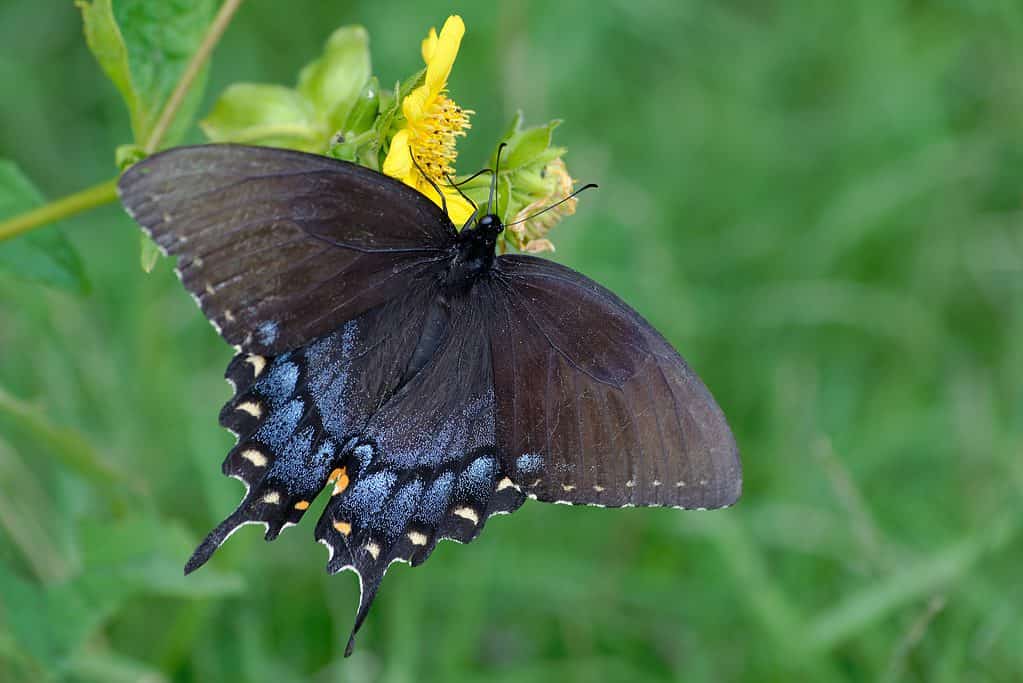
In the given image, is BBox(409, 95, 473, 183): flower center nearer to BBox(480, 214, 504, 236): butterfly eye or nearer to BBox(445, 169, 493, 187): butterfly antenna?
BBox(445, 169, 493, 187): butterfly antenna

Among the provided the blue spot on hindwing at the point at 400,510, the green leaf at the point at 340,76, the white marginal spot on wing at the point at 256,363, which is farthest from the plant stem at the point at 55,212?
the blue spot on hindwing at the point at 400,510

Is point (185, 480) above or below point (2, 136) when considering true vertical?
below

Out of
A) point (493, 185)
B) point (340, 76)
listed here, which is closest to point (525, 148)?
point (493, 185)

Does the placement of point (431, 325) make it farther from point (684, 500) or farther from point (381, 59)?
point (381, 59)

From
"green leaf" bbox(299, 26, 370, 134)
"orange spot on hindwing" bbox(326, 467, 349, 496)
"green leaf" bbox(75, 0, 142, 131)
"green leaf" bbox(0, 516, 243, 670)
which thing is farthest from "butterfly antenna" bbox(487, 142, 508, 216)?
"green leaf" bbox(0, 516, 243, 670)

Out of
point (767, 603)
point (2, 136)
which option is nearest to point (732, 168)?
point (767, 603)

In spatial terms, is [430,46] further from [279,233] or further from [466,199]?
[279,233]

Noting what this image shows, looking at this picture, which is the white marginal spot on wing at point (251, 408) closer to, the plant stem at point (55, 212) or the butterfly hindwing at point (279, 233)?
the butterfly hindwing at point (279, 233)

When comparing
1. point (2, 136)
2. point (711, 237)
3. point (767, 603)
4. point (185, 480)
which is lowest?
point (767, 603)
